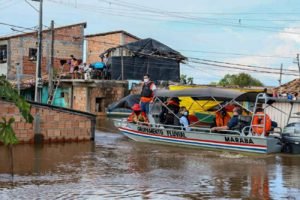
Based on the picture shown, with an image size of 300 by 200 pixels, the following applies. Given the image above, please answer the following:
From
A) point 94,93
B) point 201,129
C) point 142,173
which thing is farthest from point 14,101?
point 94,93

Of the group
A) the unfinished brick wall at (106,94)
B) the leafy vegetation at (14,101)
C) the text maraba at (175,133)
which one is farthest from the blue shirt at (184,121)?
the unfinished brick wall at (106,94)

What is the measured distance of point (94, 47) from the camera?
46.4 meters

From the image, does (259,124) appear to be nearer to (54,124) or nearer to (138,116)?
(138,116)

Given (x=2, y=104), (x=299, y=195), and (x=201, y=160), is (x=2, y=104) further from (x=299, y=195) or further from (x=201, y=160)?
(x=299, y=195)

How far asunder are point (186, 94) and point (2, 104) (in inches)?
241

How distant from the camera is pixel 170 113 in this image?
18.9 meters

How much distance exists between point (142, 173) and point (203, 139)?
5251 mm

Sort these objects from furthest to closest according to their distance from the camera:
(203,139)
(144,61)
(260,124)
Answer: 1. (144,61)
2. (203,139)
3. (260,124)

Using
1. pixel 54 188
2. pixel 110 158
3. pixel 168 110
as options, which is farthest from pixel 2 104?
pixel 54 188

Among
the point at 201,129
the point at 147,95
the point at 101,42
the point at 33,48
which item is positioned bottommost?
the point at 201,129

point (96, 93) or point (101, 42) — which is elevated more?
point (101, 42)

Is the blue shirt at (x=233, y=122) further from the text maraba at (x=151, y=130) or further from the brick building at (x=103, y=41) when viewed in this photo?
the brick building at (x=103, y=41)

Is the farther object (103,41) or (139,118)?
(103,41)

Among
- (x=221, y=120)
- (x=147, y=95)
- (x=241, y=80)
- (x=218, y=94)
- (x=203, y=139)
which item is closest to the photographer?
(x=203, y=139)
